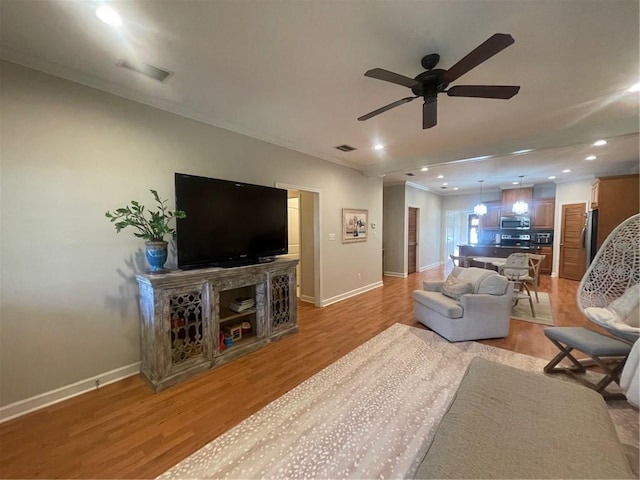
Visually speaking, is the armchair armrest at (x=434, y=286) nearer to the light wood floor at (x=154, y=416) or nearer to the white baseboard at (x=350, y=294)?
the light wood floor at (x=154, y=416)

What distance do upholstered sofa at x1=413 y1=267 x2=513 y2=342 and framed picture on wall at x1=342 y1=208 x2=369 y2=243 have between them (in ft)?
6.84

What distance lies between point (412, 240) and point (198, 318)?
6.95 meters

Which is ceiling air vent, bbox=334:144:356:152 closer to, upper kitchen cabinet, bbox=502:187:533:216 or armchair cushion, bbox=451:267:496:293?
armchair cushion, bbox=451:267:496:293

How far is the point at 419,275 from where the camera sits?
25.8ft

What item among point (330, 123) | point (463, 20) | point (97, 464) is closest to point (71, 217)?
point (97, 464)

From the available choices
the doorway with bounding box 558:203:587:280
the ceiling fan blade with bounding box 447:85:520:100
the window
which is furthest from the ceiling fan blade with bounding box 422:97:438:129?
the window

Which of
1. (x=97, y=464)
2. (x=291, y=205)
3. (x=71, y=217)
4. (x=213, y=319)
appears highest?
(x=291, y=205)

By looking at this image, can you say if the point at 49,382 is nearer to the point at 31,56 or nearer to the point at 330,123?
the point at 31,56

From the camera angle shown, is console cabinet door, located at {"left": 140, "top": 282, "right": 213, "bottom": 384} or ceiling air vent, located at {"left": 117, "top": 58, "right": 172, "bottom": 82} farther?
console cabinet door, located at {"left": 140, "top": 282, "right": 213, "bottom": 384}

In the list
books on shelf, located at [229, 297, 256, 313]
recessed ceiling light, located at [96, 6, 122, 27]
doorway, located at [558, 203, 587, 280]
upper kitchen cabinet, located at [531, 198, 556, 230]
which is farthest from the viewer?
upper kitchen cabinet, located at [531, 198, 556, 230]

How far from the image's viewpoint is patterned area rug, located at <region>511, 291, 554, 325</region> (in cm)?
405

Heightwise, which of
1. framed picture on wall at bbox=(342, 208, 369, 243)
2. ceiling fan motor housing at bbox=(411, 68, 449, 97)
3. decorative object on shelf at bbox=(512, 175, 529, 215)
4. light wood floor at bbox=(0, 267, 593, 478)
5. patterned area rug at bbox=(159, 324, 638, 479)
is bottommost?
light wood floor at bbox=(0, 267, 593, 478)

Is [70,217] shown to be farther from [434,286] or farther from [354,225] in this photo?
[434,286]

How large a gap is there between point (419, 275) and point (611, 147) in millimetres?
4721
